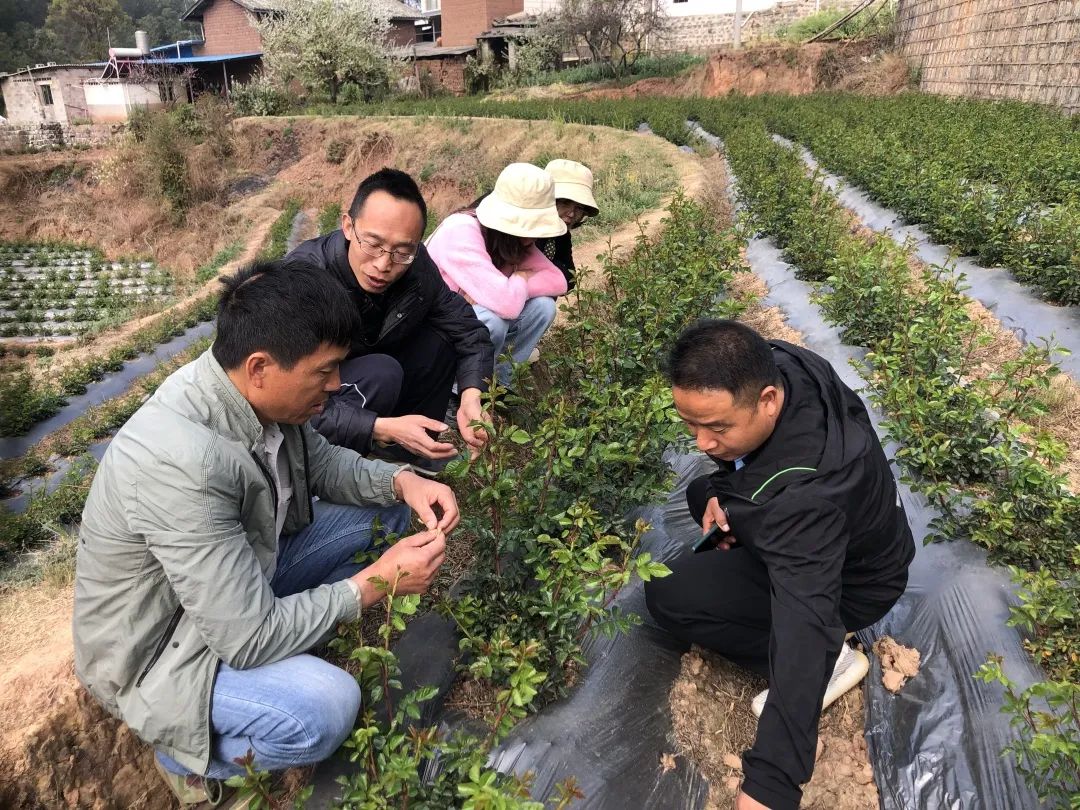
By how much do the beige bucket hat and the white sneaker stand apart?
2868 millimetres

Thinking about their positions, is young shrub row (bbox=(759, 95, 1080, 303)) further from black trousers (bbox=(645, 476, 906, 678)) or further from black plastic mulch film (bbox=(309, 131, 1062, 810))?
black trousers (bbox=(645, 476, 906, 678))

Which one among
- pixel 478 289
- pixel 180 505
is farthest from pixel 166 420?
pixel 478 289


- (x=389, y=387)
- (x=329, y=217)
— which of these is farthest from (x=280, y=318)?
(x=329, y=217)

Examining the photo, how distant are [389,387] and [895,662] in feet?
7.25

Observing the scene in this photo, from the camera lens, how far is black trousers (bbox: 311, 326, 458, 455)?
2693 millimetres

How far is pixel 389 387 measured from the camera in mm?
3021

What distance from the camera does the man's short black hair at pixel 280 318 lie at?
170cm

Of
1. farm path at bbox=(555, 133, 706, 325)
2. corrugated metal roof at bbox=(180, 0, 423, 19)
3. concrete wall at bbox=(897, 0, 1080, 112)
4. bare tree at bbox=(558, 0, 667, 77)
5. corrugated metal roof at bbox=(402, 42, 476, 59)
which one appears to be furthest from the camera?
corrugated metal roof at bbox=(180, 0, 423, 19)

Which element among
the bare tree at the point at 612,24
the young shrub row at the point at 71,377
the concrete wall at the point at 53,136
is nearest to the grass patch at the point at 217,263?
the young shrub row at the point at 71,377

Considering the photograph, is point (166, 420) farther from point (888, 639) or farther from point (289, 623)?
point (888, 639)

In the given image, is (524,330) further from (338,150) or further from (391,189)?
(338,150)

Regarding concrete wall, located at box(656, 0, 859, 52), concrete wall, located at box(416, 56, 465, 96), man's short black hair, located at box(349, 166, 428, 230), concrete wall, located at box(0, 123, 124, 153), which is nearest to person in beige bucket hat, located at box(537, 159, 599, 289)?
man's short black hair, located at box(349, 166, 428, 230)

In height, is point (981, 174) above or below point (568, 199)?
below

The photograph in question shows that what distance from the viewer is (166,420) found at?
5.52 ft
